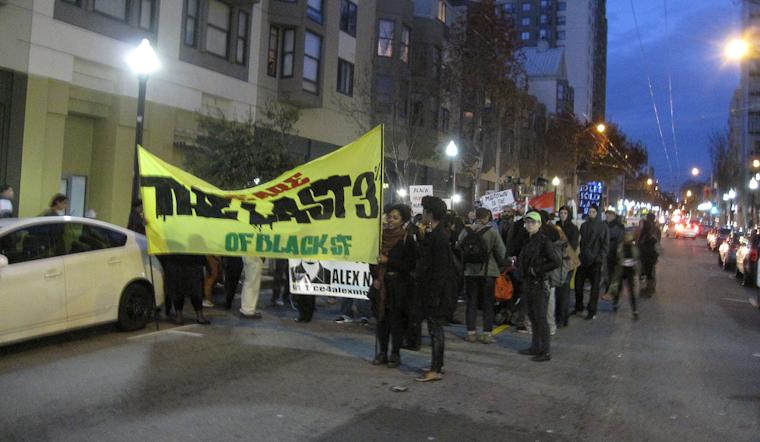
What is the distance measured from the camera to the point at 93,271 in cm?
791

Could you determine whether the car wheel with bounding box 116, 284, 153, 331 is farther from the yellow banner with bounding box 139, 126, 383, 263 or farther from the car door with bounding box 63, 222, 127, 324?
the yellow banner with bounding box 139, 126, 383, 263

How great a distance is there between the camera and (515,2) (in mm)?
98625

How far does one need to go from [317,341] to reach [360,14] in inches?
877

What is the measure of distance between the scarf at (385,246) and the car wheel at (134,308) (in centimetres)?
350

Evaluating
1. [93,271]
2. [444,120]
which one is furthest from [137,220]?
[444,120]

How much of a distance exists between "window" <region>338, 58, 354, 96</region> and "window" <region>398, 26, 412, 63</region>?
259 centimetres

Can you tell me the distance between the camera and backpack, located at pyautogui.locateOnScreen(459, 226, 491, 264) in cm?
870

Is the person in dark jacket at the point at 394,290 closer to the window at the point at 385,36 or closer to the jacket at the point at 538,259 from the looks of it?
the jacket at the point at 538,259

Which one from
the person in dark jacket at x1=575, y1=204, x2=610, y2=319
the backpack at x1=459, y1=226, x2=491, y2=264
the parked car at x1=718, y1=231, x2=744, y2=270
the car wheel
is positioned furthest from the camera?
the parked car at x1=718, y1=231, x2=744, y2=270

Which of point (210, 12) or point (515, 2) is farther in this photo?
point (515, 2)

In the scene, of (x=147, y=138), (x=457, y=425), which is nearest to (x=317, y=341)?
(x=457, y=425)

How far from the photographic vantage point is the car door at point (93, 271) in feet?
25.1

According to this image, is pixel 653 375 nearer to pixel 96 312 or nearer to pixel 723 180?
pixel 96 312

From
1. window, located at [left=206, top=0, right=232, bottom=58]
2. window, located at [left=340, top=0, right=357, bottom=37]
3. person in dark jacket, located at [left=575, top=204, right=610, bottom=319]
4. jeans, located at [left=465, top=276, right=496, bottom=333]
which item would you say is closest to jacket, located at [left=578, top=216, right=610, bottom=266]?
person in dark jacket, located at [left=575, top=204, right=610, bottom=319]
